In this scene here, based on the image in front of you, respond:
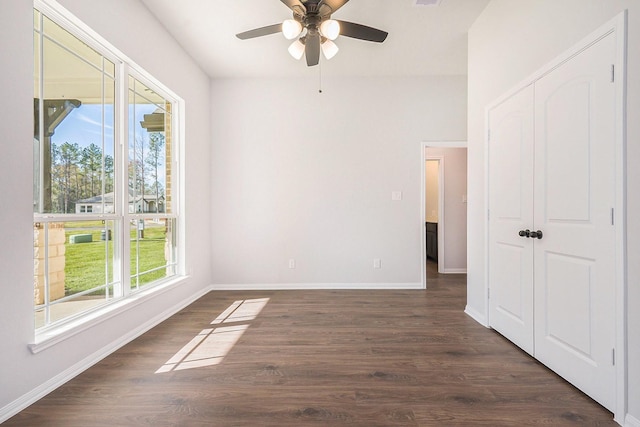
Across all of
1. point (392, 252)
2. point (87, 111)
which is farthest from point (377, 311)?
point (87, 111)

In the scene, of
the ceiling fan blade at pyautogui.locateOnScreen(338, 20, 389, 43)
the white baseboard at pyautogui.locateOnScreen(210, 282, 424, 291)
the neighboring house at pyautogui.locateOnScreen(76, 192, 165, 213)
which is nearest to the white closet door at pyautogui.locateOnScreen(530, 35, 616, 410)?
the ceiling fan blade at pyautogui.locateOnScreen(338, 20, 389, 43)

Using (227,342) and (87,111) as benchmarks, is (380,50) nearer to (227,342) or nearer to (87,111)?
(87,111)

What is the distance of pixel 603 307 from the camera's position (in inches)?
65.1

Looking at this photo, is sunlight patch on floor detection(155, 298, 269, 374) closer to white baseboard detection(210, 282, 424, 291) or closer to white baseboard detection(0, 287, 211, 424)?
white baseboard detection(0, 287, 211, 424)

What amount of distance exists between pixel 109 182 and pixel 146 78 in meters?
1.15

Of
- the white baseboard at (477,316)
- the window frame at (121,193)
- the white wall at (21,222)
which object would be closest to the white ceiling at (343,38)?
the window frame at (121,193)

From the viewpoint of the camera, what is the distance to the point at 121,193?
2.61 meters

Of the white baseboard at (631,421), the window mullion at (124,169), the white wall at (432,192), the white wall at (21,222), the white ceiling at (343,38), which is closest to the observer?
the white baseboard at (631,421)

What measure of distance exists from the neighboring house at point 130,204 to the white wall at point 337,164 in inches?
51.2

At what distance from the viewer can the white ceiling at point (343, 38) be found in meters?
2.84

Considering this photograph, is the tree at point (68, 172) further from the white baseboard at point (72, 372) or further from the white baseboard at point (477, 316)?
the white baseboard at point (477, 316)

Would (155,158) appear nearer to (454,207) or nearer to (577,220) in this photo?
(577,220)

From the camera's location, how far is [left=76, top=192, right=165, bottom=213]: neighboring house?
228cm

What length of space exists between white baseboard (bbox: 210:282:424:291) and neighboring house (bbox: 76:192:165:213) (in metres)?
1.56
